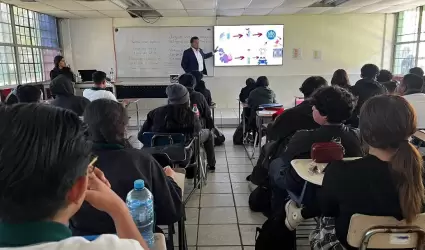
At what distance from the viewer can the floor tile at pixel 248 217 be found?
2880 mm

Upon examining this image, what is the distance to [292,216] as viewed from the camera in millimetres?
1979

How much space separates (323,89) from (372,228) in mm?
951

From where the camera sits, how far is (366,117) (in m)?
1.44

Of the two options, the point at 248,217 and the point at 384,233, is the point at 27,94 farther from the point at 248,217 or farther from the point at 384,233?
the point at 384,233

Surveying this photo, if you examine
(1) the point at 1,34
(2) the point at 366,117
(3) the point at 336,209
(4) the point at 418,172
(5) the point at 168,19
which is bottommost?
(3) the point at 336,209

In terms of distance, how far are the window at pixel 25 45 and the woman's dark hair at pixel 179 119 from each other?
3723 mm

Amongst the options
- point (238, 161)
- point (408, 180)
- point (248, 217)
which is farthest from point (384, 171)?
point (238, 161)

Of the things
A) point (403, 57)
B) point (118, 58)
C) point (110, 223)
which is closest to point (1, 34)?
point (118, 58)

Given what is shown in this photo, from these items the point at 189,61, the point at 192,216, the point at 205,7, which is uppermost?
the point at 205,7

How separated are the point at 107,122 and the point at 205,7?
213 inches

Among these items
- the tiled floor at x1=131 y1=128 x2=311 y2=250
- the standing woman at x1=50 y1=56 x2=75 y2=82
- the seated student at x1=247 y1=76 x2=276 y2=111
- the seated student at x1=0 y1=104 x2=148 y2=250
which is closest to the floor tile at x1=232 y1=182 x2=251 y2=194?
the tiled floor at x1=131 y1=128 x2=311 y2=250

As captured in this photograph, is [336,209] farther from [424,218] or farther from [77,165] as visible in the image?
[77,165]

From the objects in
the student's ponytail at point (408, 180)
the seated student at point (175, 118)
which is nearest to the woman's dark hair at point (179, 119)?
A: the seated student at point (175, 118)

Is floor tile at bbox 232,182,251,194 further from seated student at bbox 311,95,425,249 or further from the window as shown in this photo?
the window
